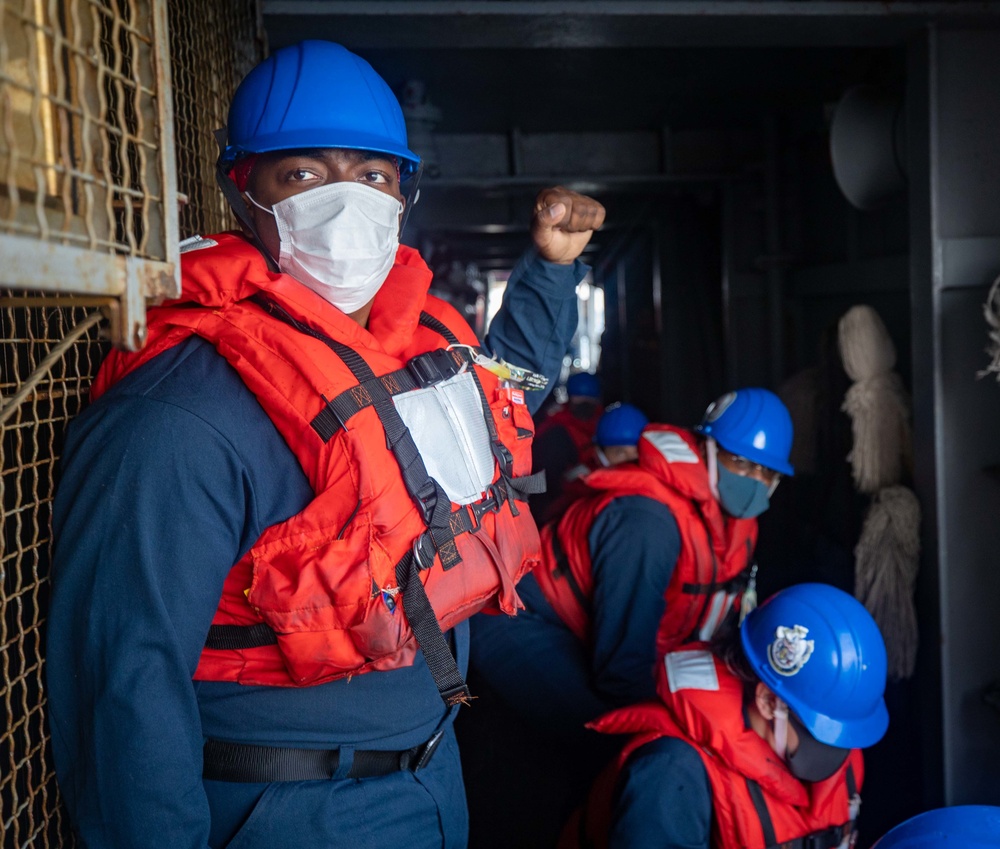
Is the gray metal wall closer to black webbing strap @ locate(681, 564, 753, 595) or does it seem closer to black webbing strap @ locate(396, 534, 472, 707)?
black webbing strap @ locate(681, 564, 753, 595)

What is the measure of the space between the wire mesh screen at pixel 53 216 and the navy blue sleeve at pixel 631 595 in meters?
1.55

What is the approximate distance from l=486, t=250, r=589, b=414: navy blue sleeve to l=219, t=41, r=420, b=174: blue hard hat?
451 millimetres

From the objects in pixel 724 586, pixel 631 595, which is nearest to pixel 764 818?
pixel 631 595

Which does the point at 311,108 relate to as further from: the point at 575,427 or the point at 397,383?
the point at 575,427

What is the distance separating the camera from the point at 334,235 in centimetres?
139

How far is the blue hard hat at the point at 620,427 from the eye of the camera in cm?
516

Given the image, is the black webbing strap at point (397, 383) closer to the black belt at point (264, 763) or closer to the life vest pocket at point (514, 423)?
the life vest pocket at point (514, 423)

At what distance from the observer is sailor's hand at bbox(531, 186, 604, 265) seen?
5.66ft

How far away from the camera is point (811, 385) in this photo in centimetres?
404

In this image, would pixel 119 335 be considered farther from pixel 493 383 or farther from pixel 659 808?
pixel 659 808

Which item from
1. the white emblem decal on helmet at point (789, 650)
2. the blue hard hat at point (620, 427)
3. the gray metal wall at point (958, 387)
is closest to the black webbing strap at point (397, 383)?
the white emblem decal on helmet at point (789, 650)

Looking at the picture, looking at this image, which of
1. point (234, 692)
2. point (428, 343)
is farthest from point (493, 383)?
point (234, 692)

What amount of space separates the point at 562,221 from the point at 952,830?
1334 mm

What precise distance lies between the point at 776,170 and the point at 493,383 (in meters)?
3.76
